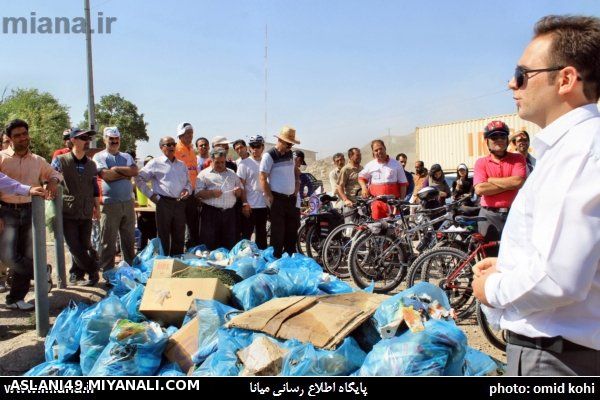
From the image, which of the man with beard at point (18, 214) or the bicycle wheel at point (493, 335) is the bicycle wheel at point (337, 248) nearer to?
the bicycle wheel at point (493, 335)

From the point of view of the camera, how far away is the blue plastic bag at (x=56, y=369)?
10.9ft

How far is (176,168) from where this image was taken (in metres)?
6.80

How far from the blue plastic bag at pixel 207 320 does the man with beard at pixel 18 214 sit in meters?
2.17

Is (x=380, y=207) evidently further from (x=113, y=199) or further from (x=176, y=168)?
(x=113, y=199)

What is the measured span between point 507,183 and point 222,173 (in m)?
3.80

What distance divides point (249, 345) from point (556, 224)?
2.23 metres

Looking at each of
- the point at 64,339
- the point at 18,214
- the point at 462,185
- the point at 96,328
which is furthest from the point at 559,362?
the point at 462,185

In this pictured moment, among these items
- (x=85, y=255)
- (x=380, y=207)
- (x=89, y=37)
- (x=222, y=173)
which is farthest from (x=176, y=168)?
(x=89, y=37)

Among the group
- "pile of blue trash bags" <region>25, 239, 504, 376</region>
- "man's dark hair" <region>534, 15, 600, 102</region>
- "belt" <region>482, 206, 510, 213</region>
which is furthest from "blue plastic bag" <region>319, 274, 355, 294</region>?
"man's dark hair" <region>534, 15, 600, 102</region>

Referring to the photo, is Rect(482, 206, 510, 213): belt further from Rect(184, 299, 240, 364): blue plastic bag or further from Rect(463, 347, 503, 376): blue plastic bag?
Rect(184, 299, 240, 364): blue plastic bag

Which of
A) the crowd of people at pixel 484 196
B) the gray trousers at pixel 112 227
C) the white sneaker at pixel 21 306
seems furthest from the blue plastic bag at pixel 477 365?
the gray trousers at pixel 112 227

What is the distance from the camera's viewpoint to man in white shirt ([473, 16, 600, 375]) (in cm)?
127
